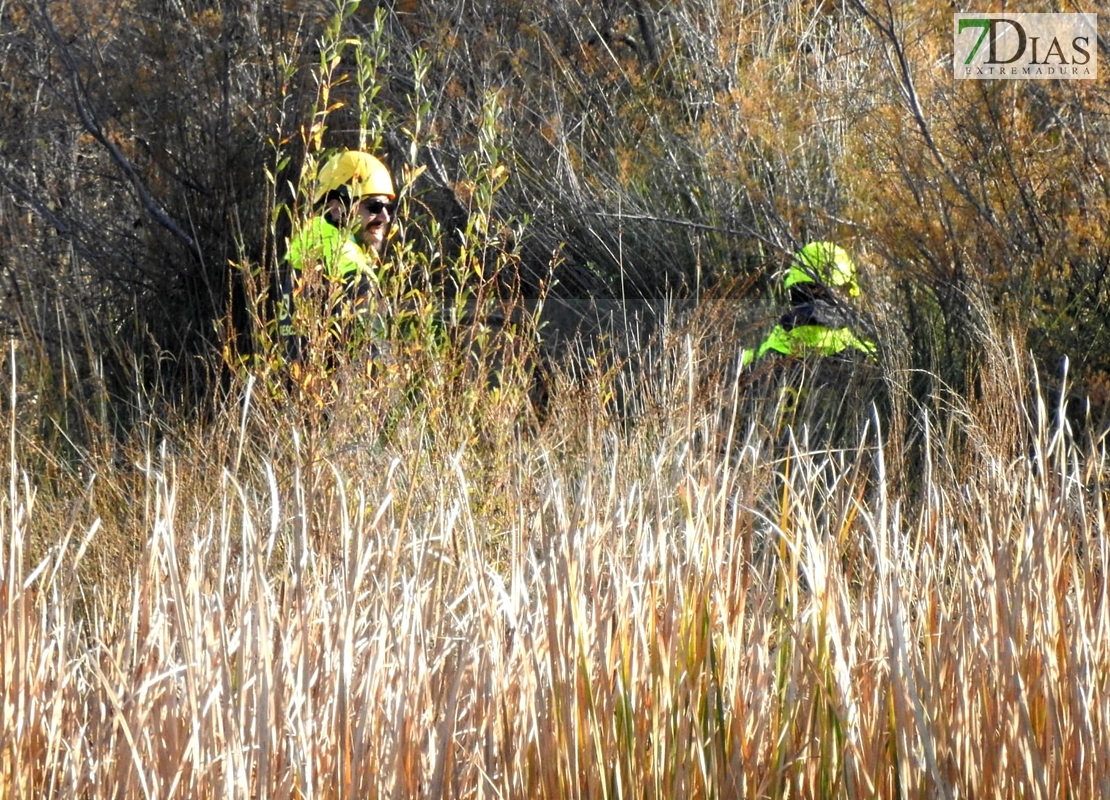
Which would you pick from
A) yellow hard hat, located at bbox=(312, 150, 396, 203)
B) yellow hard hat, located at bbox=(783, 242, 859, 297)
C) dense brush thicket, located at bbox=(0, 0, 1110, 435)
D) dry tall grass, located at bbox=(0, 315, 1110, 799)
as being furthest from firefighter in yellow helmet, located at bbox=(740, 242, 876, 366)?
dry tall grass, located at bbox=(0, 315, 1110, 799)

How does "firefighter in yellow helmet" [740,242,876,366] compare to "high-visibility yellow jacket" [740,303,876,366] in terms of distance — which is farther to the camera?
"firefighter in yellow helmet" [740,242,876,366]

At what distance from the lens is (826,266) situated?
18.1ft

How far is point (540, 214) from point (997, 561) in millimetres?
5916

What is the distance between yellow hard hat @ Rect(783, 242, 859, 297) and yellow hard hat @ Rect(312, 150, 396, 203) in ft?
5.51

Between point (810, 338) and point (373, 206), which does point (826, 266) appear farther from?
point (373, 206)

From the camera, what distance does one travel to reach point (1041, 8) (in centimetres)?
469

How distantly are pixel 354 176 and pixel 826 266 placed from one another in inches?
102

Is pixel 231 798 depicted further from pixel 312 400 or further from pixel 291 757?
pixel 312 400

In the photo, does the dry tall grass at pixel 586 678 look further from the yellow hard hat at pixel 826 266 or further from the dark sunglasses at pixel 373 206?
the dark sunglasses at pixel 373 206

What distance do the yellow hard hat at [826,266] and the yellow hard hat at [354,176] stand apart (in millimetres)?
1680

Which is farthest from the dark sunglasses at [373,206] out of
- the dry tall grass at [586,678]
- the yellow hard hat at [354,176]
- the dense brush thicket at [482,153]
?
the dry tall grass at [586,678]

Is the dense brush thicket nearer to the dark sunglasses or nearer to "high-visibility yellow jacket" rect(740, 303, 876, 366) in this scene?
"high-visibility yellow jacket" rect(740, 303, 876, 366)

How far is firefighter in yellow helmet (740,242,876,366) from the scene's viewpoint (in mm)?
5406

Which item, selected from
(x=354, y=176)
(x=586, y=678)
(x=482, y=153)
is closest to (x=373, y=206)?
(x=482, y=153)
